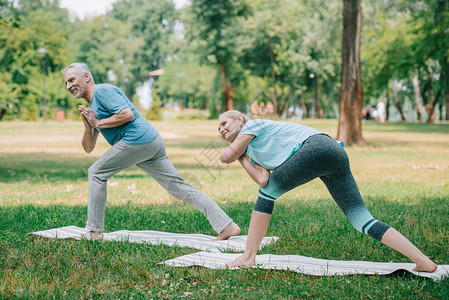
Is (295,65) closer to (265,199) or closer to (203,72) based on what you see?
(203,72)

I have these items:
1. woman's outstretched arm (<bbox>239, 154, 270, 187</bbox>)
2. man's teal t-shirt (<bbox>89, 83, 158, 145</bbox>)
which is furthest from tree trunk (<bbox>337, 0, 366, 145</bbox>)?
woman's outstretched arm (<bbox>239, 154, 270, 187</bbox>)

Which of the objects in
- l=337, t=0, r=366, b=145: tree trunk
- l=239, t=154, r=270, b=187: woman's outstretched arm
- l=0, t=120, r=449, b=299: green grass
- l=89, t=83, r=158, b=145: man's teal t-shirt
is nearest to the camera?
l=0, t=120, r=449, b=299: green grass

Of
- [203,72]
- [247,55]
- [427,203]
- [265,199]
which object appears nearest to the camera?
[265,199]

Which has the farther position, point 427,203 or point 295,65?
point 295,65

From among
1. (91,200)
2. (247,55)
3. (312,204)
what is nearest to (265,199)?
(91,200)

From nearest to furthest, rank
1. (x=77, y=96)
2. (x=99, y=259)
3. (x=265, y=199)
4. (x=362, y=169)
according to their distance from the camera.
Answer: (x=265, y=199), (x=99, y=259), (x=77, y=96), (x=362, y=169)

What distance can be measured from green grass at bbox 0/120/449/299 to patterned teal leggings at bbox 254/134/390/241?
0.45 m

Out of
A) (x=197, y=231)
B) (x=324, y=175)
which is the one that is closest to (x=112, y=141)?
(x=197, y=231)

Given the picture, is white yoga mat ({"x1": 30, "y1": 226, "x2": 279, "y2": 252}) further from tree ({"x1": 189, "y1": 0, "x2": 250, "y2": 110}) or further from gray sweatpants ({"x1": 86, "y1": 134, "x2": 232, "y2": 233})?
tree ({"x1": 189, "y1": 0, "x2": 250, "y2": 110})

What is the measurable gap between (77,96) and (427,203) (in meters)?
5.16

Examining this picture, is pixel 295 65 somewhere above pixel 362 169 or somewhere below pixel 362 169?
above

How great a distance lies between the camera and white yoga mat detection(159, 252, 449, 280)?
405 centimetres

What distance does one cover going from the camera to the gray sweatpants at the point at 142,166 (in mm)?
5207

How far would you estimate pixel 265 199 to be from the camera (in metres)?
4.11
